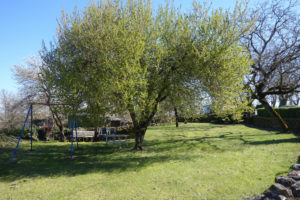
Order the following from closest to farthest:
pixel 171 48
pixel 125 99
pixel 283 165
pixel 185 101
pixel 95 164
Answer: pixel 283 165 → pixel 125 99 → pixel 95 164 → pixel 171 48 → pixel 185 101

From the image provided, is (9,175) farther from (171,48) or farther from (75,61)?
(171,48)

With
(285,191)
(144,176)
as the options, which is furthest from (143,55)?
(285,191)

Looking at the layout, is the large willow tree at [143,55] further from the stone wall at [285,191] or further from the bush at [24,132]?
the bush at [24,132]

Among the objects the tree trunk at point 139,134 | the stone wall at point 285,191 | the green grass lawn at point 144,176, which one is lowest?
the green grass lawn at point 144,176

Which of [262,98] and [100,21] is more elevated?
[100,21]

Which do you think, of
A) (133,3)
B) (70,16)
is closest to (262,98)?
(133,3)

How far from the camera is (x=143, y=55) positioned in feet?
32.0

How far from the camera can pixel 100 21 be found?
9.61 m

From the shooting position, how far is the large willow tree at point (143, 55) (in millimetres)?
8781

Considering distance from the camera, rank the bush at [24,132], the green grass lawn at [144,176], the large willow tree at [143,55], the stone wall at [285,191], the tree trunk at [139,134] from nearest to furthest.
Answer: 1. the stone wall at [285,191]
2. the green grass lawn at [144,176]
3. the large willow tree at [143,55]
4. the tree trunk at [139,134]
5. the bush at [24,132]

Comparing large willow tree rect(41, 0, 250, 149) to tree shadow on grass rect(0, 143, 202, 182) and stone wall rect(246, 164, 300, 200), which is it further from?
stone wall rect(246, 164, 300, 200)

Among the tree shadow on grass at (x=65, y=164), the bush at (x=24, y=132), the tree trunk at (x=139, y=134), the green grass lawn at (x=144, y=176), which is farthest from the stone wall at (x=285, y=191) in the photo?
the bush at (x=24, y=132)

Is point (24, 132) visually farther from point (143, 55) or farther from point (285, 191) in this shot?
point (285, 191)

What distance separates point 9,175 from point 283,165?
33.5ft
